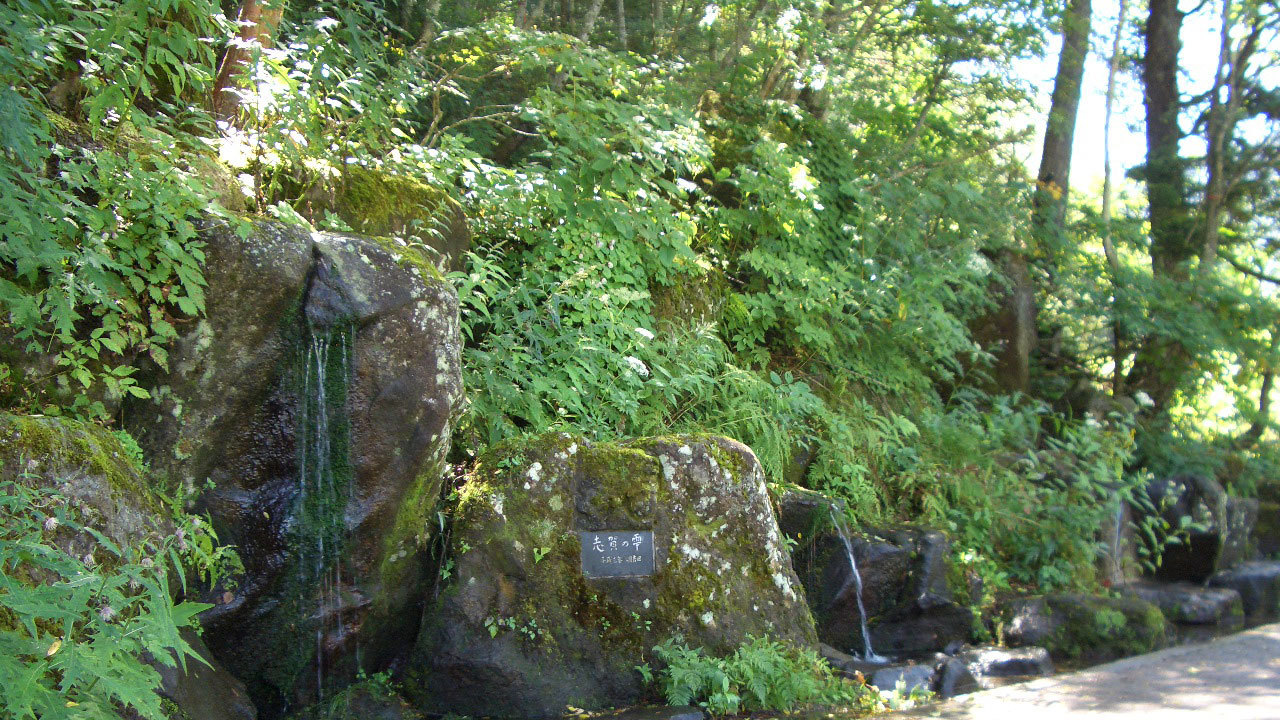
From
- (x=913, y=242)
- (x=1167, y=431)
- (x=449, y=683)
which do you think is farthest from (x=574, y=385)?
(x=1167, y=431)

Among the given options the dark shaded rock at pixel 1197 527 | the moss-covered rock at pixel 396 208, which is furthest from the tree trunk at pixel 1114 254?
the moss-covered rock at pixel 396 208

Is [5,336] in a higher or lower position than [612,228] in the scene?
lower

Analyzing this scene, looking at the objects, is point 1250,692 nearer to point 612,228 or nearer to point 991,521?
point 991,521

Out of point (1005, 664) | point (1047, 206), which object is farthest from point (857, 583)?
point (1047, 206)

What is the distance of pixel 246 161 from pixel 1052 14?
9.62 meters

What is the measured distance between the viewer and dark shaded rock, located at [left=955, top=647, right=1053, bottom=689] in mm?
6418

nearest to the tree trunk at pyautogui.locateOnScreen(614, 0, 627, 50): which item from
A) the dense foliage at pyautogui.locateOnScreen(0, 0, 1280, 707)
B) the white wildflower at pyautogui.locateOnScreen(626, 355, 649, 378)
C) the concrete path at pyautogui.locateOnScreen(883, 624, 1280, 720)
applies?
the dense foliage at pyautogui.locateOnScreen(0, 0, 1280, 707)

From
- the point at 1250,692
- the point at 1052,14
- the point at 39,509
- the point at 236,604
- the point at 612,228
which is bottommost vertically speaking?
the point at 1250,692

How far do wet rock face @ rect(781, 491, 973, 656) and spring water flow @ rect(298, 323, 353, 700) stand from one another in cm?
361

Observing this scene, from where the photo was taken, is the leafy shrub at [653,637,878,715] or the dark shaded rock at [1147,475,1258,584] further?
the dark shaded rock at [1147,475,1258,584]

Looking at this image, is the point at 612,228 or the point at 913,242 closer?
the point at 612,228

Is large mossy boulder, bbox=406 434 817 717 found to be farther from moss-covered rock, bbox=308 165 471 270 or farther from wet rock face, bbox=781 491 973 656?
moss-covered rock, bbox=308 165 471 270

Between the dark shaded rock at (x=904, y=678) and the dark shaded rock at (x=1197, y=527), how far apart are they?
587 cm

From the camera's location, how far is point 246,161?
5820mm
